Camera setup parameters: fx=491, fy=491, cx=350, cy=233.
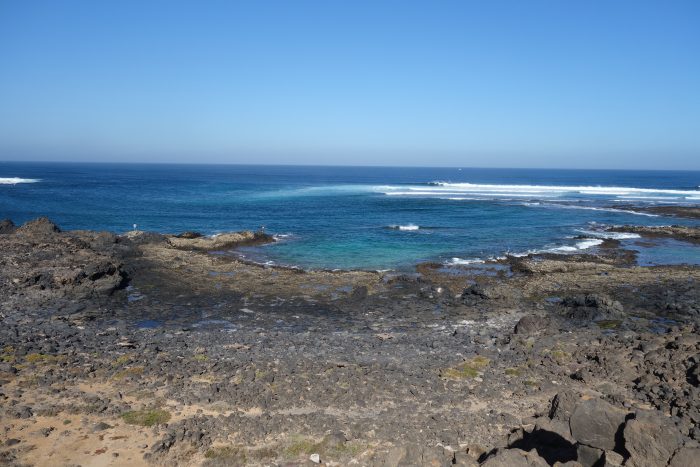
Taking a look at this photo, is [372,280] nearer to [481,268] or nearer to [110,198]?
[481,268]

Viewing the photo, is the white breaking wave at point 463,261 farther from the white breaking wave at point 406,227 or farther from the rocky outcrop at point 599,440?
the rocky outcrop at point 599,440

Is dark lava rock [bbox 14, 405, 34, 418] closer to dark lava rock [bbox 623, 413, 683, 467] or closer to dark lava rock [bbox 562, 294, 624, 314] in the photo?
dark lava rock [bbox 623, 413, 683, 467]

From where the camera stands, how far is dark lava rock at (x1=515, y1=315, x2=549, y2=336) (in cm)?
1752

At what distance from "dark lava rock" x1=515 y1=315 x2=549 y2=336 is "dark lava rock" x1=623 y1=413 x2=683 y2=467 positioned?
9.05 metres

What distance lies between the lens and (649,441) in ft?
26.8

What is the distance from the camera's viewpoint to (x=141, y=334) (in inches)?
681

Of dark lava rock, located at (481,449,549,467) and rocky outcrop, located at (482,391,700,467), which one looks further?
dark lava rock, located at (481,449,549,467)

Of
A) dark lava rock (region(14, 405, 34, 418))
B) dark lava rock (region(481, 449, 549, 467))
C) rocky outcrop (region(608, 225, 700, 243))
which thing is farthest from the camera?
rocky outcrop (region(608, 225, 700, 243))

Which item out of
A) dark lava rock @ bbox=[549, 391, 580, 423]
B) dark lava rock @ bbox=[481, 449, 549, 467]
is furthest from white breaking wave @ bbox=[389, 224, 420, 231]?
dark lava rock @ bbox=[481, 449, 549, 467]

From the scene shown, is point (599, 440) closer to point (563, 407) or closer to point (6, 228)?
point (563, 407)

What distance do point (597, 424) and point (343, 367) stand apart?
7.14m

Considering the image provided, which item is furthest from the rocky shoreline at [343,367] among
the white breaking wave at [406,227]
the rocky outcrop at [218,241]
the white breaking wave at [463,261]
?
the white breaking wave at [406,227]

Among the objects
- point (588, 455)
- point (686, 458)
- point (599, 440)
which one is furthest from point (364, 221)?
point (686, 458)

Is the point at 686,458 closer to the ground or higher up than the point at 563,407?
higher up
